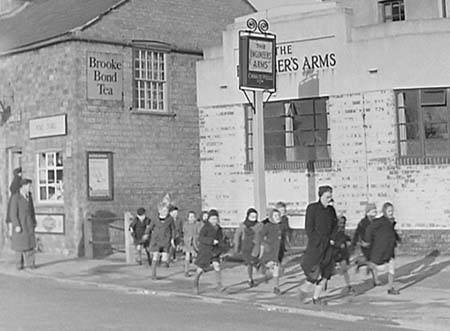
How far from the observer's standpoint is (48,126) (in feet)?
75.6

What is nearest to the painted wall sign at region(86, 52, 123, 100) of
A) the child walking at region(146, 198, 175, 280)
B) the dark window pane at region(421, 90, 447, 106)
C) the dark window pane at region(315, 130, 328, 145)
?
the child walking at region(146, 198, 175, 280)

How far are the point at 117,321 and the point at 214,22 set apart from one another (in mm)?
16642

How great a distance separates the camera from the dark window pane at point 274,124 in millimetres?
20719

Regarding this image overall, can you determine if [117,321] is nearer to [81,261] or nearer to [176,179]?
[81,261]

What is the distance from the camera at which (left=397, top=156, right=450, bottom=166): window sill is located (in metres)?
18.6

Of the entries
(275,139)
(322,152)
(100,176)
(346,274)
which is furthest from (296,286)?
(100,176)

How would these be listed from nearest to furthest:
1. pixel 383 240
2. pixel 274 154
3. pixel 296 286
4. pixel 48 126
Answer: pixel 383 240, pixel 296 286, pixel 274 154, pixel 48 126

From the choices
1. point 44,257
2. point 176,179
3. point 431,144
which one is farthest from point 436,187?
point 44,257

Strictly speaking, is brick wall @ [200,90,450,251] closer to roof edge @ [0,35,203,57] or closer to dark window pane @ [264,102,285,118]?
dark window pane @ [264,102,285,118]

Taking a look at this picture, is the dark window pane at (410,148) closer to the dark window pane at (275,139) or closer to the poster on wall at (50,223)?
the dark window pane at (275,139)

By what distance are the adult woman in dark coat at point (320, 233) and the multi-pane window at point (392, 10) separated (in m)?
15.4

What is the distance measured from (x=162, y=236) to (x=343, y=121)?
18.0ft

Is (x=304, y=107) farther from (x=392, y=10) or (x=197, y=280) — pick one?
(x=392, y=10)

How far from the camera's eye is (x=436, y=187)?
61.0 ft
